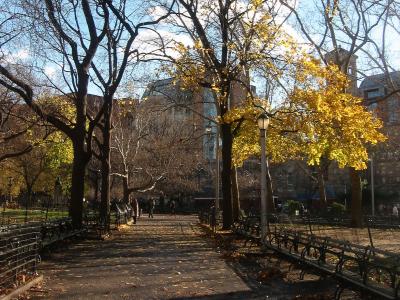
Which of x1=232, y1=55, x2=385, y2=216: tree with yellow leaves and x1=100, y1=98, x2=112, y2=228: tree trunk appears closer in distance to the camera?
x1=232, y1=55, x2=385, y2=216: tree with yellow leaves

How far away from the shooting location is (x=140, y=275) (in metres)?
11.6

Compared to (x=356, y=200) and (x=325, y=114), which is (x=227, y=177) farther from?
(x=356, y=200)

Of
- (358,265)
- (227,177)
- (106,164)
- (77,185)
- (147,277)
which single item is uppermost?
(106,164)

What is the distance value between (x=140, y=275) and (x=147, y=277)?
13.9 inches

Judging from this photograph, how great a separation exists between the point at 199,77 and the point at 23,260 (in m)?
13.0

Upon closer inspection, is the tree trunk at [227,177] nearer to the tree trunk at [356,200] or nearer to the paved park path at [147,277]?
the paved park path at [147,277]

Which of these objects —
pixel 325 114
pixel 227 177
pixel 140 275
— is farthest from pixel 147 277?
pixel 227 177

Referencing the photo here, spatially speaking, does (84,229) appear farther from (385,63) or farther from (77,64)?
(385,63)

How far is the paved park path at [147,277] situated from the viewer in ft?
30.5

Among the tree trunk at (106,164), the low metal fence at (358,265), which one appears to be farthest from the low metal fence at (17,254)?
the tree trunk at (106,164)

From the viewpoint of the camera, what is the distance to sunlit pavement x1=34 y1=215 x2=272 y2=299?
9.30 metres

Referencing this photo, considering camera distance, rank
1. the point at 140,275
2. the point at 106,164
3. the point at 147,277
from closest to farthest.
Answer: the point at 147,277, the point at 140,275, the point at 106,164

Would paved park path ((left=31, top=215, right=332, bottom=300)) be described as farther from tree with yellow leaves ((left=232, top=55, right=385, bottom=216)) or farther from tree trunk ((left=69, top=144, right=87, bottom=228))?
tree with yellow leaves ((left=232, top=55, right=385, bottom=216))

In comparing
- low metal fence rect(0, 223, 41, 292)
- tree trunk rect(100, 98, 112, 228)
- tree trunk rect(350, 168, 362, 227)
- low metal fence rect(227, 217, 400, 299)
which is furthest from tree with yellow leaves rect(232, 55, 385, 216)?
low metal fence rect(0, 223, 41, 292)
